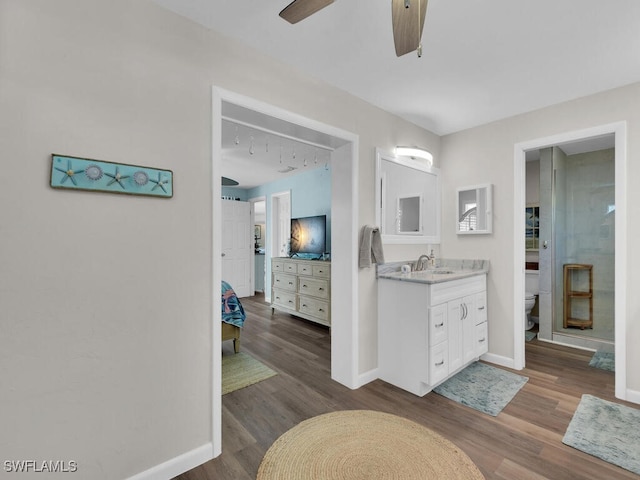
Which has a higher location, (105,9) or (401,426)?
(105,9)

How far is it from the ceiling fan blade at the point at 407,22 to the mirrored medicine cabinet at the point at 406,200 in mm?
1402

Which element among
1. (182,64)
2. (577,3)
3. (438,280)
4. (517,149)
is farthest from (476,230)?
(182,64)

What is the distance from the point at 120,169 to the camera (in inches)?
57.9

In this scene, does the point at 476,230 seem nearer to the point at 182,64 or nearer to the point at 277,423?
the point at 277,423

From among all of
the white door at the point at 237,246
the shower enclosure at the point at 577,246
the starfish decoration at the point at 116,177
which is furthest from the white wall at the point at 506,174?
the white door at the point at 237,246

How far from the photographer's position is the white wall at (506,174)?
2.38m

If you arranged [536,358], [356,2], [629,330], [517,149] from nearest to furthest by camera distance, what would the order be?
[356,2] → [629,330] → [517,149] → [536,358]

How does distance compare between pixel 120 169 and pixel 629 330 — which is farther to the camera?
pixel 629 330

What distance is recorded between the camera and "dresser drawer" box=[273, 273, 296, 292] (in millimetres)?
4814

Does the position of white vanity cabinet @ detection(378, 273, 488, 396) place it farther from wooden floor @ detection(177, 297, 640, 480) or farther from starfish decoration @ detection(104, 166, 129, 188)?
starfish decoration @ detection(104, 166, 129, 188)

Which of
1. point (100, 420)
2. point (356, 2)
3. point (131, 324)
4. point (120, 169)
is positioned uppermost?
point (356, 2)

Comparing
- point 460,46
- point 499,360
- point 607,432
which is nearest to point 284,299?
point 499,360

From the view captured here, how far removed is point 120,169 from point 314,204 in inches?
153

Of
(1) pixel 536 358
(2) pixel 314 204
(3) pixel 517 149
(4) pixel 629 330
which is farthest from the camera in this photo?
(2) pixel 314 204
